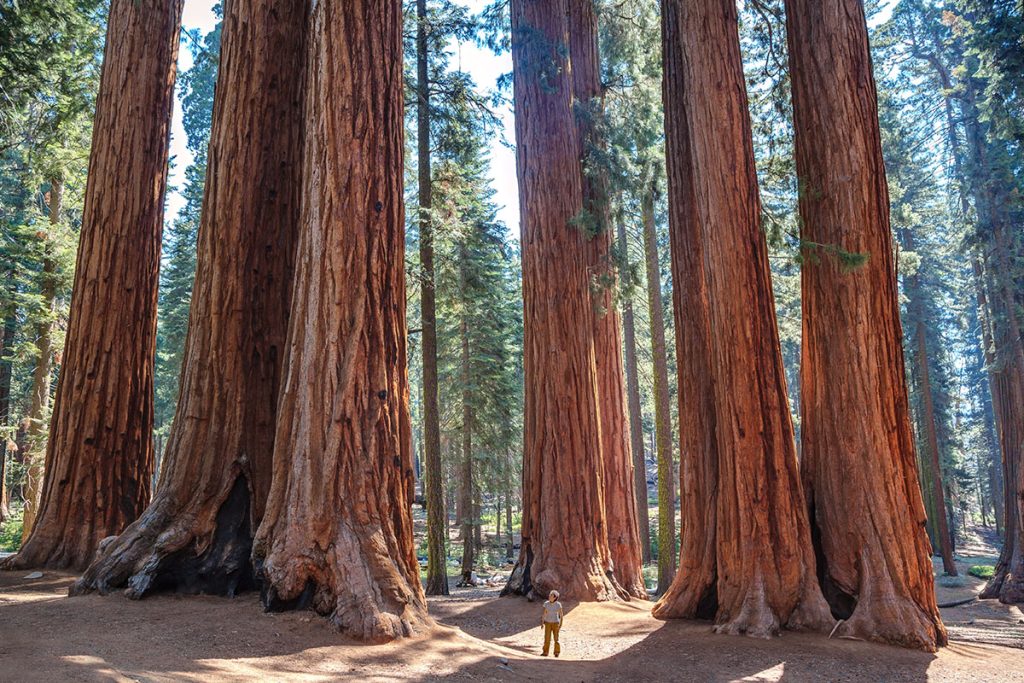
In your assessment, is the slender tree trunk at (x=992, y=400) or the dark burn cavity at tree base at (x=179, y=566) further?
the slender tree trunk at (x=992, y=400)

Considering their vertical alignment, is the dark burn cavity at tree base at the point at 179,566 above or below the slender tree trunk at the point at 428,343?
below

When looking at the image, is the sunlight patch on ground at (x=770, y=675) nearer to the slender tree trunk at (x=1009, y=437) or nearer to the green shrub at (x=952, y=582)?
the slender tree trunk at (x=1009, y=437)

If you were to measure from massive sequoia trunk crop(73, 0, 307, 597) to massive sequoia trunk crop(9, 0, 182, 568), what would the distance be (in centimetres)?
208

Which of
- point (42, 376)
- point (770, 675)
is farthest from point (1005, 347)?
point (42, 376)

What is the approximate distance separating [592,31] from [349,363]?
382 inches

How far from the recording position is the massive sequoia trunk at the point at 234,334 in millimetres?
6012

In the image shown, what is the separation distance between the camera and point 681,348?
885cm

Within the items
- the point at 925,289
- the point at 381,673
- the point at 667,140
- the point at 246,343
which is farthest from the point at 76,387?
the point at 925,289

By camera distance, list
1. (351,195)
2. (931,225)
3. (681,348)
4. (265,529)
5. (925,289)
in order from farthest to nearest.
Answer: (925,289) → (931,225) → (681,348) → (351,195) → (265,529)

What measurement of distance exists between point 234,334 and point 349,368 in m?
1.71

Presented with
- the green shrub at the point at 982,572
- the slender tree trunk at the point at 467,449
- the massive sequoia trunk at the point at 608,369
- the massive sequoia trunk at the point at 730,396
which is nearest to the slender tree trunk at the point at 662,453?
the massive sequoia trunk at the point at 608,369

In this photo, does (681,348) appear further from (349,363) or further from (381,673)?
(381,673)

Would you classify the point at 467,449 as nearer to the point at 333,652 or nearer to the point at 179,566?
the point at 179,566

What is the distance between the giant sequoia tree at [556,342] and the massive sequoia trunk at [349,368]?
4.61 m
